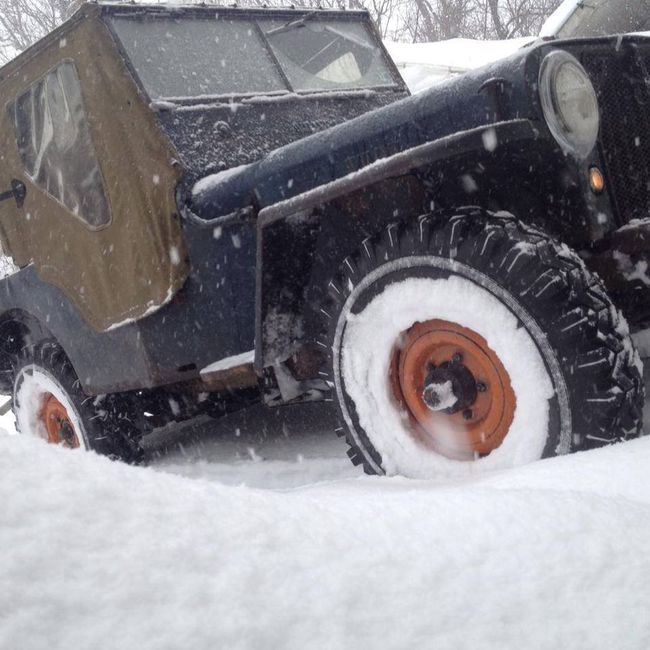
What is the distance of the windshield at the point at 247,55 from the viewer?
3.59 metres

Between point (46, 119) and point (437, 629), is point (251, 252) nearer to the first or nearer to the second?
point (46, 119)

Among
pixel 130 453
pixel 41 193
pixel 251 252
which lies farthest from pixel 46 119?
pixel 130 453

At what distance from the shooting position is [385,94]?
4.41 meters

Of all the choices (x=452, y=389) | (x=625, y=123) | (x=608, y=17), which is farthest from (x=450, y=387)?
(x=608, y=17)

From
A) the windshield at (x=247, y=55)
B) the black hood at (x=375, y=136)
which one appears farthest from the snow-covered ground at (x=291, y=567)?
the windshield at (x=247, y=55)

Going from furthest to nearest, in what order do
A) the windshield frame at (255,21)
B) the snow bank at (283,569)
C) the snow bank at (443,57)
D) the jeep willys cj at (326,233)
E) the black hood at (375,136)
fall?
the snow bank at (443,57)
the windshield frame at (255,21)
the black hood at (375,136)
the jeep willys cj at (326,233)
the snow bank at (283,569)

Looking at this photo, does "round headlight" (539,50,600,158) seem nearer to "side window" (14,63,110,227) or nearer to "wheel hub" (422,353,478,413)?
"wheel hub" (422,353,478,413)

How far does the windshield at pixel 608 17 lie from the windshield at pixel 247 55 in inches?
376

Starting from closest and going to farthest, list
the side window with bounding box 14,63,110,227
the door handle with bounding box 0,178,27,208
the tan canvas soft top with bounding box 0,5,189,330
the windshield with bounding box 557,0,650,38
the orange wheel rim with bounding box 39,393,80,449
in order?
1. the tan canvas soft top with bounding box 0,5,189,330
2. the side window with bounding box 14,63,110,227
3. the door handle with bounding box 0,178,27,208
4. the orange wheel rim with bounding box 39,393,80,449
5. the windshield with bounding box 557,0,650,38

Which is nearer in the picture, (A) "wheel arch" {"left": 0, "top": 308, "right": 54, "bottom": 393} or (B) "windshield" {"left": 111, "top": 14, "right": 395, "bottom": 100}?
(B) "windshield" {"left": 111, "top": 14, "right": 395, "bottom": 100}

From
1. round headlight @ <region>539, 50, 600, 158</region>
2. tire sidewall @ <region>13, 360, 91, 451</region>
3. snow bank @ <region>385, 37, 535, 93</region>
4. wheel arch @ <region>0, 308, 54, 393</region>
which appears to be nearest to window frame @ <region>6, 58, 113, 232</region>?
wheel arch @ <region>0, 308, 54, 393</region>

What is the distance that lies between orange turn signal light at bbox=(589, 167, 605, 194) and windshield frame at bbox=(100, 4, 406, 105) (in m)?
1.81

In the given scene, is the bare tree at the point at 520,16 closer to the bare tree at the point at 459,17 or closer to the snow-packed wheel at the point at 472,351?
the bare tree at the point at 459,17

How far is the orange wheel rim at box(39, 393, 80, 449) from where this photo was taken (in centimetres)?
446
